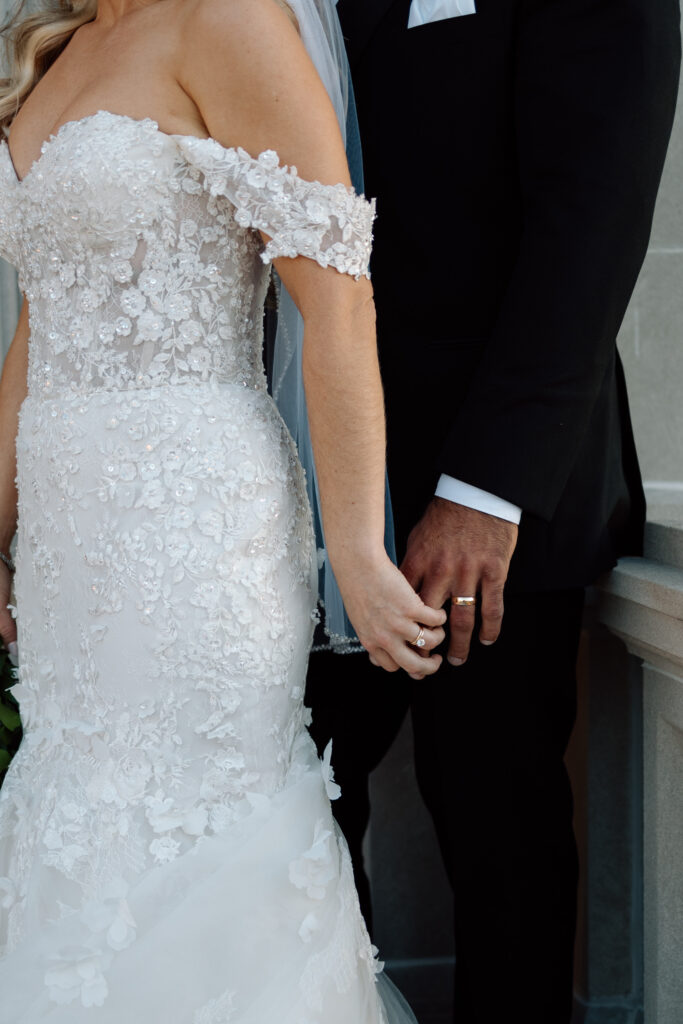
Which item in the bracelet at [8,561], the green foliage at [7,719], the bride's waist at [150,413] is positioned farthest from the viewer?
the bracelet at [8,561]

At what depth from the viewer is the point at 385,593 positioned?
1.40 metres

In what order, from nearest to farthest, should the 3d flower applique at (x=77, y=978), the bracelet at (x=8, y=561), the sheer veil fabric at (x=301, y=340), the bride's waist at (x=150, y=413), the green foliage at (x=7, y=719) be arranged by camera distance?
the 3d flower applique at (x=77, y=978) < the bride's waist at (x=150, y=413) < the sheer veil fabric at (x=301, y=340) < the green foliage at (x=7, y=719) < the bracelet at (x=8, y=561)

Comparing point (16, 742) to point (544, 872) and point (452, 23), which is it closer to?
point (544, 872)

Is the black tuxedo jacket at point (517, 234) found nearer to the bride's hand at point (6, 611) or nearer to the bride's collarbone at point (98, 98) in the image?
the bride's collarbone at point (98, 98)

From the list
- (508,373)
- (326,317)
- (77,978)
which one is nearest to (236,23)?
(326,317)

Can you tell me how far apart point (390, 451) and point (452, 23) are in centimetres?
69

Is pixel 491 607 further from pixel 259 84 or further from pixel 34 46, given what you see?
pixel 34 46

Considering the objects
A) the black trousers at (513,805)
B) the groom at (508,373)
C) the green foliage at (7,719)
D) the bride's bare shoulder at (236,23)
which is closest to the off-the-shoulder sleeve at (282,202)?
the bride's bare shoulder at (236,23)

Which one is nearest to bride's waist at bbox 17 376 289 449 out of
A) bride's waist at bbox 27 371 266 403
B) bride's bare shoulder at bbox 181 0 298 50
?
bride's waist at bbox 27 371 266 403

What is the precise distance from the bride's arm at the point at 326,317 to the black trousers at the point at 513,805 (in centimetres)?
34

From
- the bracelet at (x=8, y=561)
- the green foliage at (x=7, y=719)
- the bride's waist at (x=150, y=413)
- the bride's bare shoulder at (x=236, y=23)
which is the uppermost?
the bride's bare shoulder at (x=236, y=23)

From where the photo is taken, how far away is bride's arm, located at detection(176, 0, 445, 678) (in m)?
1.27

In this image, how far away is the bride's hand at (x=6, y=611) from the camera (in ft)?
5.60

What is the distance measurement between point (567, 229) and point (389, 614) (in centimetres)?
64
